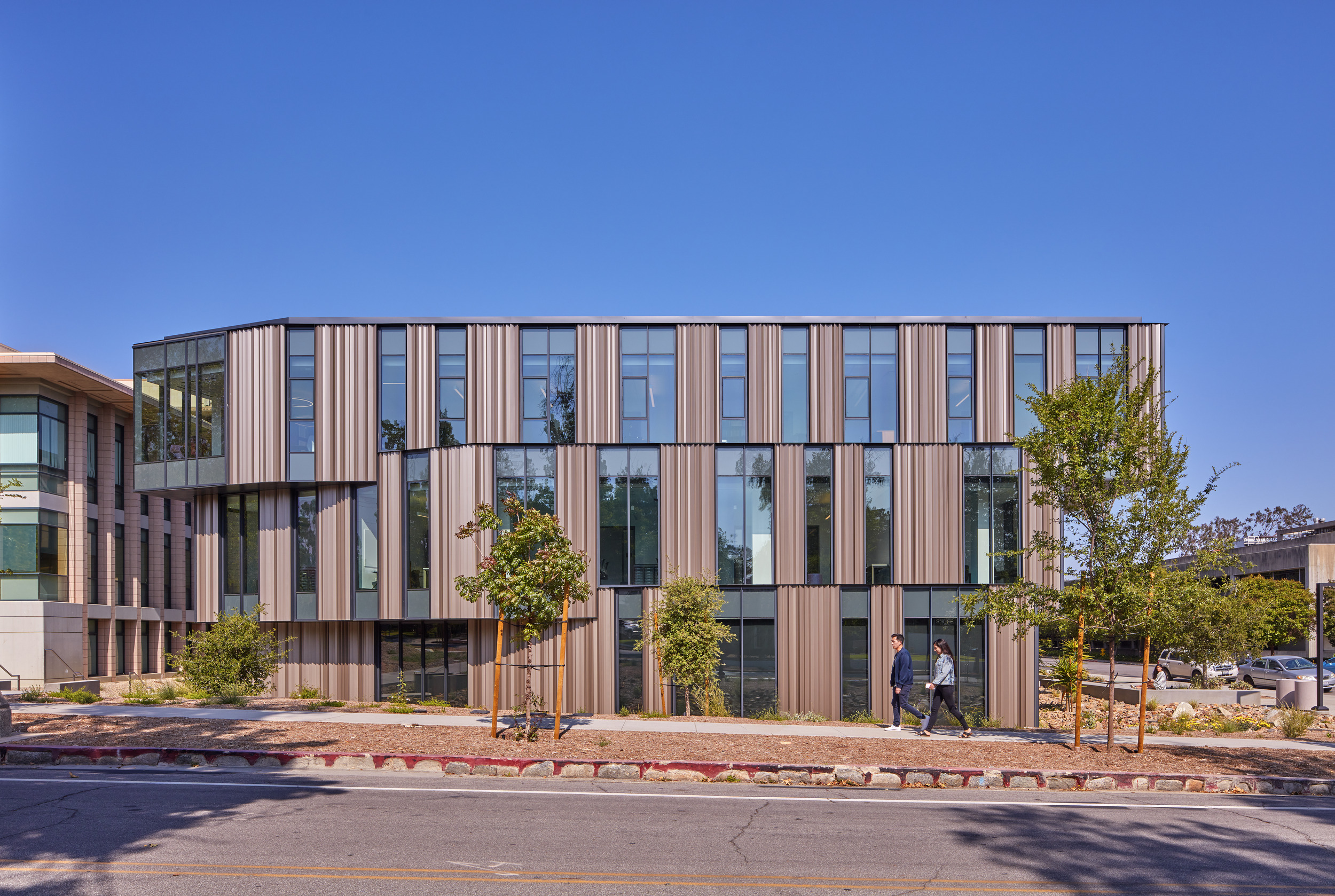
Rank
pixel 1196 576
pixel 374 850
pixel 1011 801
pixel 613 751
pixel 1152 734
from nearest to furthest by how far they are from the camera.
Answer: pixel 374 850 → pixel 1011 801 → pixel 613 751 → pixel 1196 576 → pixel 1152 734

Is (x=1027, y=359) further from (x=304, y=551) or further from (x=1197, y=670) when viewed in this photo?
(x=1197, y=670)

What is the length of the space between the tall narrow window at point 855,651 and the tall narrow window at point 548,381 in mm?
8555

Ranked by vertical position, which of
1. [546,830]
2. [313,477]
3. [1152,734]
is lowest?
[1152,734]

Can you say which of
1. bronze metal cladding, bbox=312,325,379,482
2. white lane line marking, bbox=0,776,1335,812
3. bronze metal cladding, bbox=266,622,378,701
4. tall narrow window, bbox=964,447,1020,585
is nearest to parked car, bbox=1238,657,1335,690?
tall narrow window, bbox=964,447,1020,585

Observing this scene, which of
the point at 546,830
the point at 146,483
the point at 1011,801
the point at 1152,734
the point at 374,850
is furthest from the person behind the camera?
the point at 146,483

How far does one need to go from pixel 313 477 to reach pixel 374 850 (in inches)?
789

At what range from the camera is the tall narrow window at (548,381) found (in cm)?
2716

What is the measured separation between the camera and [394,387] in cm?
2750

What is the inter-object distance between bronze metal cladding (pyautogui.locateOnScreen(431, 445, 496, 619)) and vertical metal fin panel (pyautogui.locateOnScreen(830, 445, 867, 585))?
9.06m

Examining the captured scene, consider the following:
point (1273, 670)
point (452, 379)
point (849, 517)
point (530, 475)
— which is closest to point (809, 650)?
point (849, 517)

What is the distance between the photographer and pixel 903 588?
26547 mm

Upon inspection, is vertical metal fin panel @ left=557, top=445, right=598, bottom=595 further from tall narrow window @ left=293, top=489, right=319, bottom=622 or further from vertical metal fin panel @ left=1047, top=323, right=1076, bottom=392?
vertical metal fin panel @ left=1047, top=323, right=1076, bottom=392

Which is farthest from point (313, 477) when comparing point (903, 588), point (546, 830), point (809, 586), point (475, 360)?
point (546, 830)

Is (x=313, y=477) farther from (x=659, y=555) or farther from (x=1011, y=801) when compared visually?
(x=1011, y=801)
